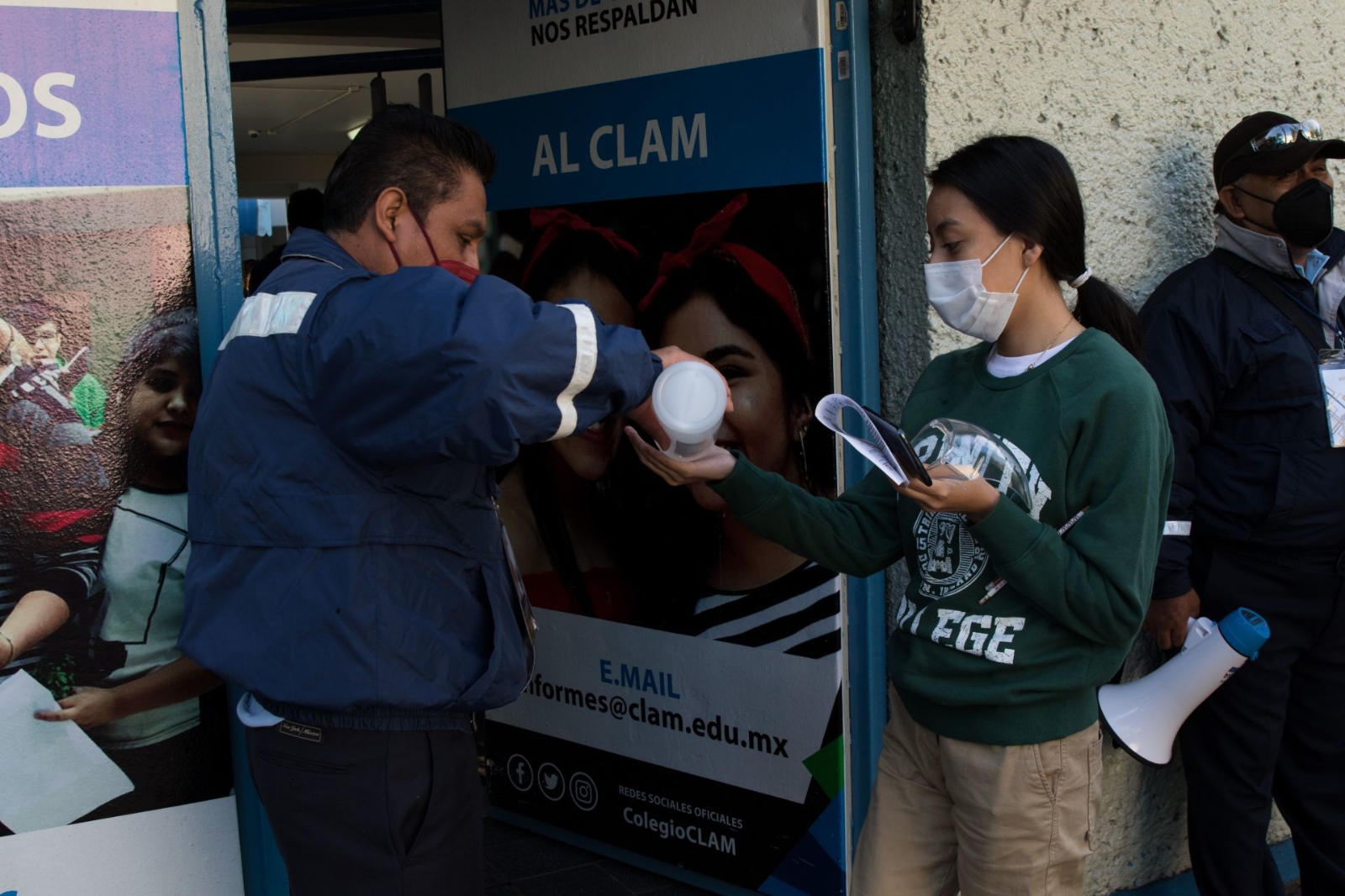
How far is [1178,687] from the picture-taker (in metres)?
2.99

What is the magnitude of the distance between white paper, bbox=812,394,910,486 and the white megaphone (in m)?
1.44

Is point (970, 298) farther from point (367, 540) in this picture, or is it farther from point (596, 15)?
point (596, 15)

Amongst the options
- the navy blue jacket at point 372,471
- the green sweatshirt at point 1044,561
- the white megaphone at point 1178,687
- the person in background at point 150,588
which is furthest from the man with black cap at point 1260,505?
the person in background at point 150,588

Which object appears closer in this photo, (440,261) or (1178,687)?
(440,261)

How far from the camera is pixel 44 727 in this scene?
216 centimetres

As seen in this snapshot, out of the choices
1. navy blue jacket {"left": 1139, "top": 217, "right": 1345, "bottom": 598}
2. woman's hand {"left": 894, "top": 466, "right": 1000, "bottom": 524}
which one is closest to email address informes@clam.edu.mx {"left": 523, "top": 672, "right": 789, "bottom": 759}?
navy blue jacket {"left": 1139, "top": 217, "right": 1345, "bottom": 598}

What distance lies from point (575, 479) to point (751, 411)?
74cm

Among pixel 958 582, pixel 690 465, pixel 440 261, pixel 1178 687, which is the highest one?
pixel 440 261

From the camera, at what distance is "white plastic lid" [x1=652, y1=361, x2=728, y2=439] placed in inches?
→ 79.3

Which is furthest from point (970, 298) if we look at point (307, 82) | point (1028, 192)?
point (307, 82)

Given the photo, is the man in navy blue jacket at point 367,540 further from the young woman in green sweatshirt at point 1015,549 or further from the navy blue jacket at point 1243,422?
the navy blue jacket at point 1243,422

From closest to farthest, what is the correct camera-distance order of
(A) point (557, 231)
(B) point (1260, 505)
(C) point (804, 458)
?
(B) point (1260, 505) < (C) point (804, 458) < (A) point (557, 231)

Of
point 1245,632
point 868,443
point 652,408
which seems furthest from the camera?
point 1245,632

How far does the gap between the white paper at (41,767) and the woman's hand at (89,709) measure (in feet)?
0.04
